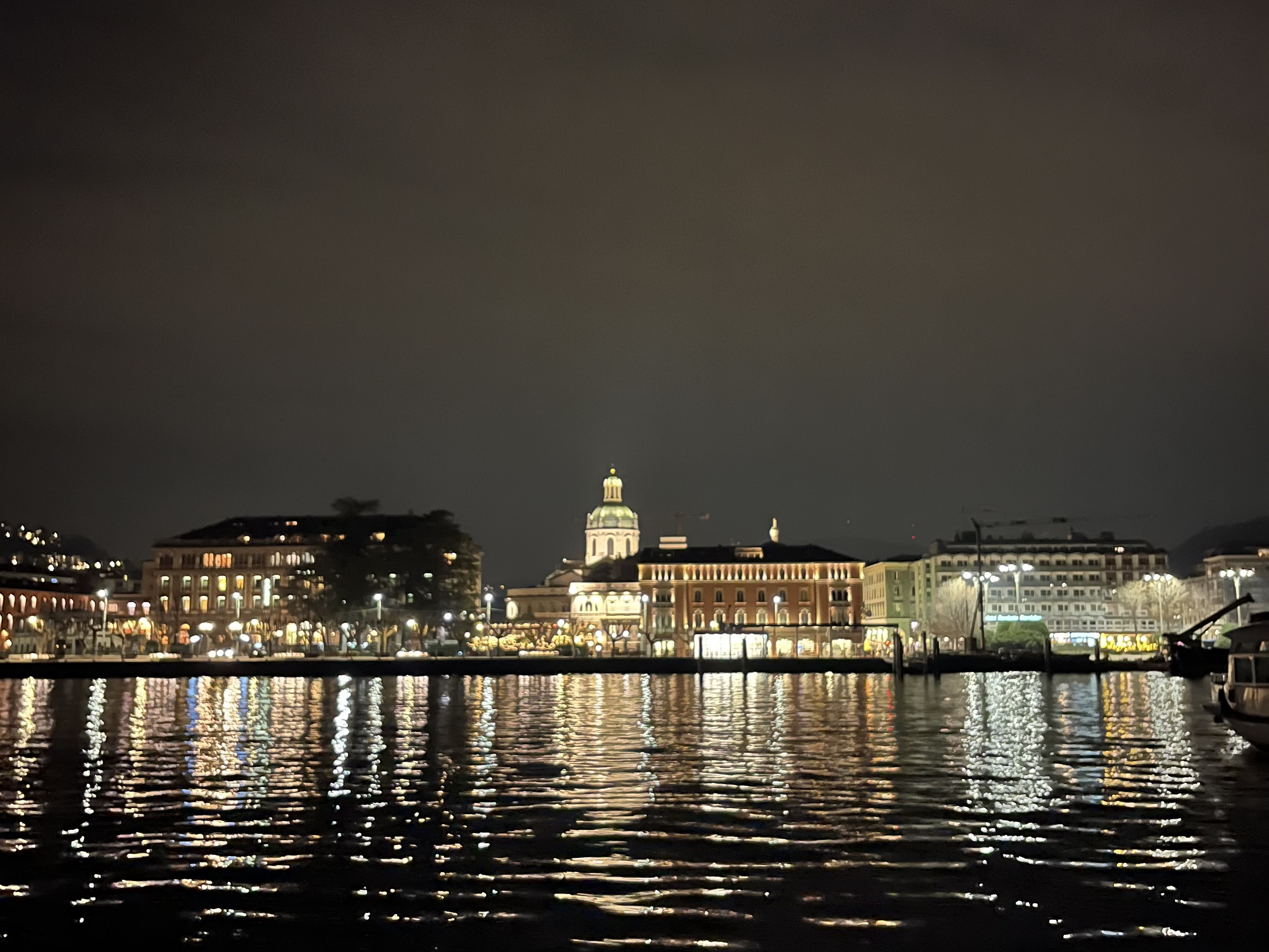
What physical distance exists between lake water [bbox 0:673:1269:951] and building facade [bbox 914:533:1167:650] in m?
140

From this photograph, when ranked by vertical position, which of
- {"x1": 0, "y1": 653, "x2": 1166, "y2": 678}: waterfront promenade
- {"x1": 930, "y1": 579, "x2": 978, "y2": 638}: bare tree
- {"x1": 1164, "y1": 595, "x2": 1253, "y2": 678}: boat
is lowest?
{"x1": 0, "y1": 653, "x2": 1166, "y2": 678}: waterfront promenade

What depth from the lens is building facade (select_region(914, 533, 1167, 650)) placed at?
17425 cm

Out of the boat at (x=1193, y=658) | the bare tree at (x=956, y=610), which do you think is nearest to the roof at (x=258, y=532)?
the bare tree at (x=956, y=610)

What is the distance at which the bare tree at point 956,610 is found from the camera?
144m

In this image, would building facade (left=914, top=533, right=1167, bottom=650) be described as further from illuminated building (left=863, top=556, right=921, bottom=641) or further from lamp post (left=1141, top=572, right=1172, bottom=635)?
lamp post (left=1141, top=572, right=1172, bottom=635)

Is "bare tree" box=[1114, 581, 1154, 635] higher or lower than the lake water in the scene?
higher

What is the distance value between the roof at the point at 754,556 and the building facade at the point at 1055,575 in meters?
14.0

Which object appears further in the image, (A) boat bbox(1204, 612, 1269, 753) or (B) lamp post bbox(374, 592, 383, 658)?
(B) lamp post bbox(374, 592, 383, 658)

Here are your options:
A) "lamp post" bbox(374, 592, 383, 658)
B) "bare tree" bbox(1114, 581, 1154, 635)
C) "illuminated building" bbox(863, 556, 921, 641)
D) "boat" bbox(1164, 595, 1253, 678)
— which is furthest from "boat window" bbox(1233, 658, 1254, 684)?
"illuminated building" bbox(863, 556, 921, 641)

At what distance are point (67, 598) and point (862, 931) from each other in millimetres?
190657

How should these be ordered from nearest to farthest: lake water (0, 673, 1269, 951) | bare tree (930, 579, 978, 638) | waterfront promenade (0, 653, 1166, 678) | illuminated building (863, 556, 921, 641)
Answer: lake water (0, 673, 1269, 951)
waterfront promenade (0, 653, 1166, 678)
bare tree (930, 579, 978, 638)
illuminated building (863, 556, 921, 641)

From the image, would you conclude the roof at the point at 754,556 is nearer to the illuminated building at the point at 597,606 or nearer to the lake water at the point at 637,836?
the illuminated building at the point at 597,606

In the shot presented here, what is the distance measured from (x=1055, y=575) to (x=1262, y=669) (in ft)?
503

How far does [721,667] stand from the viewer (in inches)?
3981
